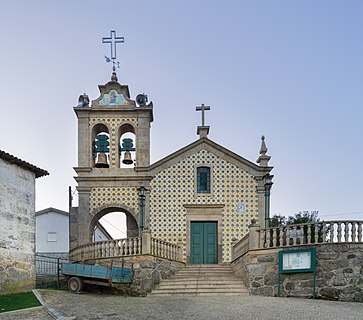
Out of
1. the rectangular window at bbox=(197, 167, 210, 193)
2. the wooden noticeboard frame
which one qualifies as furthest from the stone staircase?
the rectangular window at bbox=(197, 167, 210, 193)

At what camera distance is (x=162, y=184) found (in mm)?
24438

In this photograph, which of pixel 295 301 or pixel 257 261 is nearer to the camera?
pixel 295 301

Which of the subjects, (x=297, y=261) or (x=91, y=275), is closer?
(x=297, y=261)

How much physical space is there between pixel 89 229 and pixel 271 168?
9084 millimetres

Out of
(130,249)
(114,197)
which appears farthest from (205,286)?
(114,197)

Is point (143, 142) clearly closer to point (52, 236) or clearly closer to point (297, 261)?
point (297, 261)

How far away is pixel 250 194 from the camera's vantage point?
24.2 m

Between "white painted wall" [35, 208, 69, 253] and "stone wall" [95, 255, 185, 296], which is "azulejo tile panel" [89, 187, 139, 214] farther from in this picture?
"white painted wall" [35, 208, 69, 253]

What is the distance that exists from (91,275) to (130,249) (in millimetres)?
1930

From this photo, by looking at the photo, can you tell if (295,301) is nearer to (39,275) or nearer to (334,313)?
(334,313)

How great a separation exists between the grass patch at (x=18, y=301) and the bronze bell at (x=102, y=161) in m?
8.67

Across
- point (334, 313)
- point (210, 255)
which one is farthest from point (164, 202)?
point (334, 313)

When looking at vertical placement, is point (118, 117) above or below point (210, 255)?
above

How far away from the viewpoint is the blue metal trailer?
1777cm
